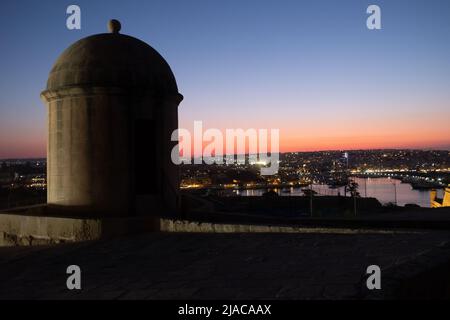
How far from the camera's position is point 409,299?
3594 mm

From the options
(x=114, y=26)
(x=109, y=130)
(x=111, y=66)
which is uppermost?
(x=114, y=26)

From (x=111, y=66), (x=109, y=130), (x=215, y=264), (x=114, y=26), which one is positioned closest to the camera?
(x=215, y=264)

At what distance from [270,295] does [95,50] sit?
26.2 feet

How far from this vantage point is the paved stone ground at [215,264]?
12.9 ft

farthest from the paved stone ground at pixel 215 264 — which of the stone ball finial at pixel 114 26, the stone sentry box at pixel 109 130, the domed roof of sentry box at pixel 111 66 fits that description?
the stone ball finial at pixel 114 26

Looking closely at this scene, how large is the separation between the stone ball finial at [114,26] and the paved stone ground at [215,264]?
557 centimetres

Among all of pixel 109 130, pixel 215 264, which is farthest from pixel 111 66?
pixel 215 264

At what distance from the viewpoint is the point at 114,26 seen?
10.6 metres

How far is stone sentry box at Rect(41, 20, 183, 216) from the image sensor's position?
9383 millimetres

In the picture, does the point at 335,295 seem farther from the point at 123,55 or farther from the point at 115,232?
the point at 123,55

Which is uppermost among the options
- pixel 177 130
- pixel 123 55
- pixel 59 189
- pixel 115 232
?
pixel 123 55

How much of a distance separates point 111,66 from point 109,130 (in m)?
1.48

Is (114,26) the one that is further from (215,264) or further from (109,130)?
(215,264)
